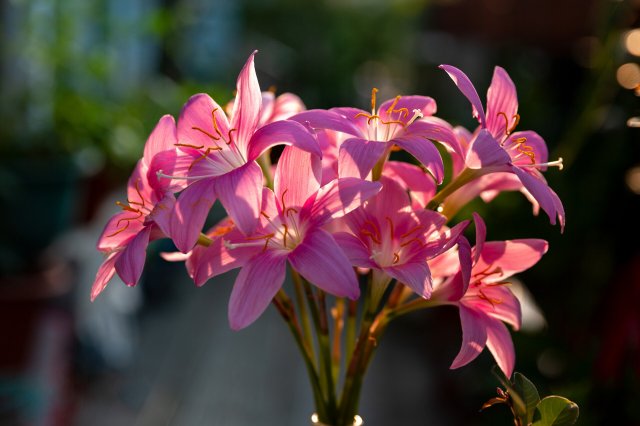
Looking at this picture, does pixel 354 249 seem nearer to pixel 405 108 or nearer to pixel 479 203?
pixel 405 108

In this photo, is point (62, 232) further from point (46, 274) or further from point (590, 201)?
point (590, 201)

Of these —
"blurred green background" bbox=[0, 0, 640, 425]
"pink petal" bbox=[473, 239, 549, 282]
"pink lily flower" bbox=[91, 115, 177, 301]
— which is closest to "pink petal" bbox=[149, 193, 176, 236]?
"pink lily flower" bbox=[91, 115, 177, 301]

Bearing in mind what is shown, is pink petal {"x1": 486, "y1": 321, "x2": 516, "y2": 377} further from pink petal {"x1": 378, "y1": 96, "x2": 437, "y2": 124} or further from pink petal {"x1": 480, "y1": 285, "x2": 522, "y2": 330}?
pink petal {"x1": 378, "y1": 96, "x2": 437, "y2": 124}

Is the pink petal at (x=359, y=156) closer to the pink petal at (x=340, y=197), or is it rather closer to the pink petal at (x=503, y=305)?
the pink petal at (x=340, y=197)

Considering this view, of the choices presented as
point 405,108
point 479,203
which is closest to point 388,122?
point 405,108

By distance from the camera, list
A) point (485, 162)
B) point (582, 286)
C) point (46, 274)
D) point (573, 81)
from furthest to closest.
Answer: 1. point (573, 81)
2. point (46, 274)
3. point (582, 286)
4. point (485, 162)

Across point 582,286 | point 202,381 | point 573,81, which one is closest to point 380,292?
point 582,286
